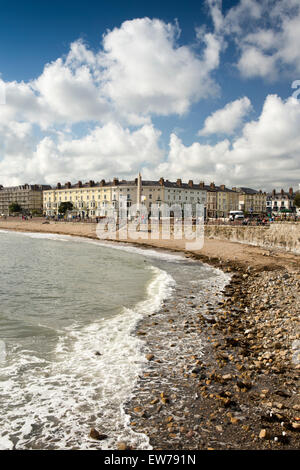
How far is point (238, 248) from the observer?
26.6m

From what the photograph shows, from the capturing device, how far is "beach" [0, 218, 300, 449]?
4.16m

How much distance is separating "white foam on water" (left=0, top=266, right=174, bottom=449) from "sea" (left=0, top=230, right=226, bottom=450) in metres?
0.01

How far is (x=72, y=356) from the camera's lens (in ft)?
22.2

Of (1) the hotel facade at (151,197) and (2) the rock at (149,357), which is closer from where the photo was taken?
(2) the rock at (149,357)

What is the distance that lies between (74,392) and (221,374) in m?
2.73

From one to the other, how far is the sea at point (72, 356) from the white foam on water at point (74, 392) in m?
0.01

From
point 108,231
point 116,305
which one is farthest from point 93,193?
point 116,305

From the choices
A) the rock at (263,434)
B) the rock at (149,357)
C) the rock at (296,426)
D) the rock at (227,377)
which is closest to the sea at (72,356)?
the rock at (149,357)

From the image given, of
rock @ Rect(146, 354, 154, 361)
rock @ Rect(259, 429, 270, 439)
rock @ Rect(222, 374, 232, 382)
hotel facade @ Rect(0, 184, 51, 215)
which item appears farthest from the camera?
hotel facade @ Rect(0, 184, 51, 215)

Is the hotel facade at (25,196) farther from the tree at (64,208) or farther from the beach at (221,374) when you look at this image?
the beach at (221,374)

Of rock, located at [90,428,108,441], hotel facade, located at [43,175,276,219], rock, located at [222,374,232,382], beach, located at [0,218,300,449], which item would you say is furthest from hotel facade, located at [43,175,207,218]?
rock, located at [90,428,108,441]

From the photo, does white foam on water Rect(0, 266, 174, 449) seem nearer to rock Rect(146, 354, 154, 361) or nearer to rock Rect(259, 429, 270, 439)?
rock Rect(146, 354, 154, 361)

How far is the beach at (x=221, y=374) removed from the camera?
4.16 m

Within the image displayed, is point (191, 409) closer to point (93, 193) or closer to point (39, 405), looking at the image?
point (39, 405)
